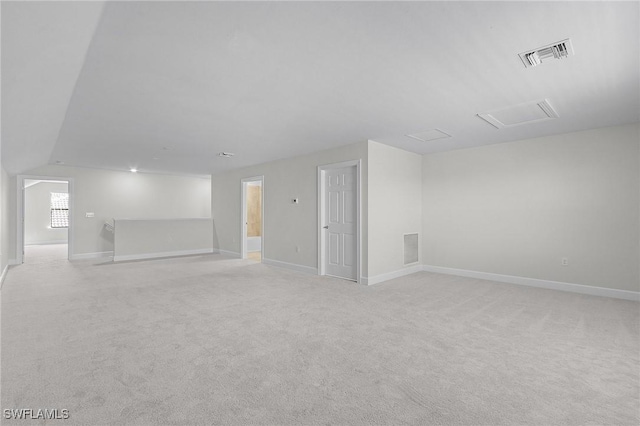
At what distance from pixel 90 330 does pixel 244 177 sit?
525 centimetres

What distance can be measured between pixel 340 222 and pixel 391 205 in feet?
3.19

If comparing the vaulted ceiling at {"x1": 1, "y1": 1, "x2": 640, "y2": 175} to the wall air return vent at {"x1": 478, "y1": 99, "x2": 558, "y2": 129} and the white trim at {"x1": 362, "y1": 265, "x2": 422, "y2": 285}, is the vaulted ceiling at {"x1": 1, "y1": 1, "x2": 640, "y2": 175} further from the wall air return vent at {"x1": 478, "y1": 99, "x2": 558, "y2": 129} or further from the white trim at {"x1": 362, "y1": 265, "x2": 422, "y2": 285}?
the white trim at {"x1": 362, "y1": 265, "x2": 422, "y2": 285}

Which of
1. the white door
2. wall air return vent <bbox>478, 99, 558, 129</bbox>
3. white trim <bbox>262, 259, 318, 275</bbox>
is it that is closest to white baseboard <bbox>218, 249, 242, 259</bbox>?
white trim <bbox>262, 259, 318, 275</bbox>

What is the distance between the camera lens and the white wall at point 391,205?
505 cm

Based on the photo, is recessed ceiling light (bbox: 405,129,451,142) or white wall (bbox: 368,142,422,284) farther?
white wall (bbox: 368,142,422,284)

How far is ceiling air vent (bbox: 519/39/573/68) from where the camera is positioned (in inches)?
87.0

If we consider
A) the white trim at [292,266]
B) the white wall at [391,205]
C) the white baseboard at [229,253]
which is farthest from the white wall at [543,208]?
the white baseboard at [229,253]

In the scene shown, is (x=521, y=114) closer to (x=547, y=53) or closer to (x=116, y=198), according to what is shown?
(x=547, y=53)

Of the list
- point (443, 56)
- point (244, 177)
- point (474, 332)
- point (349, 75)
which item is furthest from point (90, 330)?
point (244, 177)

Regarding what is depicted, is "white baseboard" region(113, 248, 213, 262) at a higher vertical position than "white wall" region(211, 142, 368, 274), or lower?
lower

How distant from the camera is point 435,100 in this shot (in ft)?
10.7

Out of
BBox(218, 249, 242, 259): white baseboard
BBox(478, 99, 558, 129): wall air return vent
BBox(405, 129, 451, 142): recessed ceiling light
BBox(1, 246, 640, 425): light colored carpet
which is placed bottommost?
BBox(1, 246, 640, 425): light colored carpet

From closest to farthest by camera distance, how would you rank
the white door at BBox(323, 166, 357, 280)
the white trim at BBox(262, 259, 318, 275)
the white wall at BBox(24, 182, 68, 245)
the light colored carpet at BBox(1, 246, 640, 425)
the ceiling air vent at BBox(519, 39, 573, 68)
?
the light colored carpet at BBox(1, 246, 640, 425)
the ceiling air vent at BBox(519, 39, 573, 68)
the white door at BBox(323, 166, 357, 280)
the white trim at BBox(262, 259, 318, 275)
the white wall at BBox(24, 182, 68, 245)

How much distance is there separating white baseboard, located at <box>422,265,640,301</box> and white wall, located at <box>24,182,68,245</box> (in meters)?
13.9
